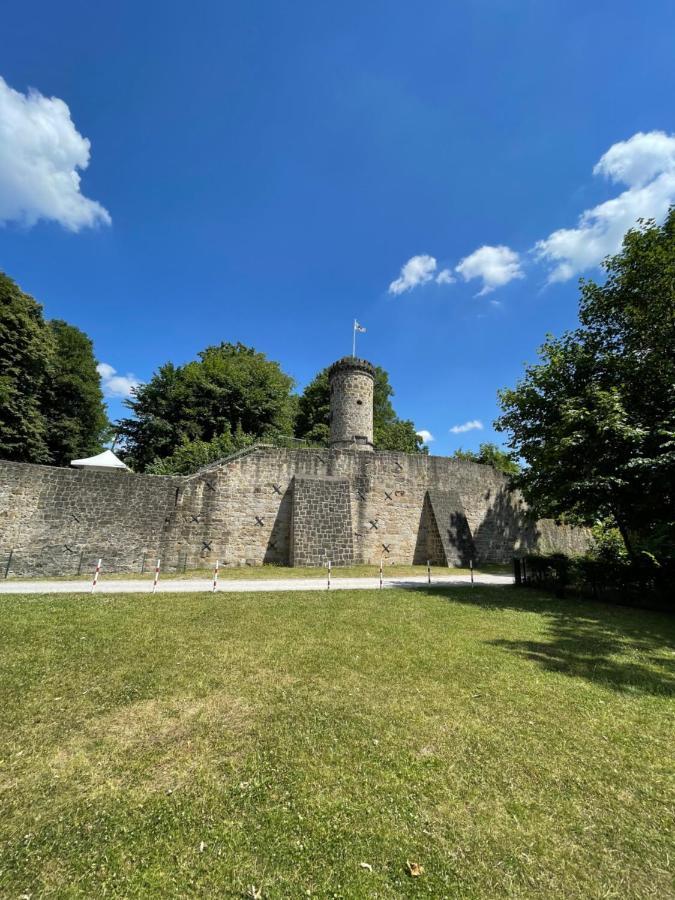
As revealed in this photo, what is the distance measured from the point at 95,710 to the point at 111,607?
13.2ft

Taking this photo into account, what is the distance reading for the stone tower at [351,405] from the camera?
783 inches

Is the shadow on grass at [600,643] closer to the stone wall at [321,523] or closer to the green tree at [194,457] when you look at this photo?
the stone wall at [321,523]

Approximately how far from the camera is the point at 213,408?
85.4ft

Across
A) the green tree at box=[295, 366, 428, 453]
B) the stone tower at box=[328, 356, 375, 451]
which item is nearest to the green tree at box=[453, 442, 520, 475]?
the green tree at box=[295, 366, 428, 453]

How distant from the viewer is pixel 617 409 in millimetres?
8578

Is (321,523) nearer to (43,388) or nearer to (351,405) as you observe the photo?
(351,405)

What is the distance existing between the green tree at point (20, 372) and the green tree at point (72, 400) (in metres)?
1.87

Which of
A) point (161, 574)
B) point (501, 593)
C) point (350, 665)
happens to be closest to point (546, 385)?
point (501, 593)

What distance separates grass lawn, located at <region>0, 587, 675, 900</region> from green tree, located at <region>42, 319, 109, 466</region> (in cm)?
2387

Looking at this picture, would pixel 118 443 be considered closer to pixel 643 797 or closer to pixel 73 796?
pixel 73 796

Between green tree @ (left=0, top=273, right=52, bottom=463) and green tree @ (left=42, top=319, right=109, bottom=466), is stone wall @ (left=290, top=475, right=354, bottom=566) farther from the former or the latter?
green tree @ (left=42, top=319, right=109, bottom=466)

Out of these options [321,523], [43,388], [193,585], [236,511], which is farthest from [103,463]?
[43,388]

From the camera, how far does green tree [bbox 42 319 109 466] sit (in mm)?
24469

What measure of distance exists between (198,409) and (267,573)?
54.6 ft
